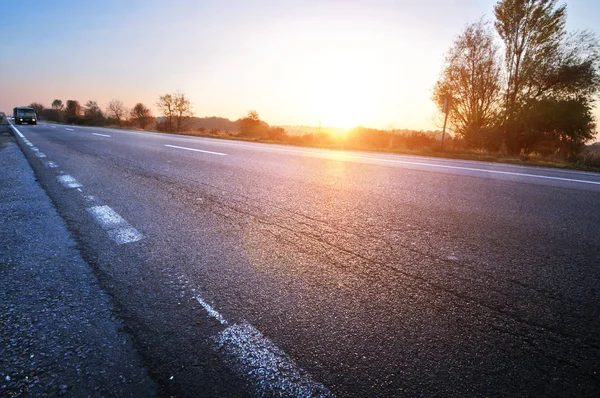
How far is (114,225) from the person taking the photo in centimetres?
227

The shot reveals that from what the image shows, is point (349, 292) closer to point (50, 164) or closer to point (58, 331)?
point (58, 331)

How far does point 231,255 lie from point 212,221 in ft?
2.28

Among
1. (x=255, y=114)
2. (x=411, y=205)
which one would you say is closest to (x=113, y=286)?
(x=411, y=205)

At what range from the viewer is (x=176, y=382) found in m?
0.93

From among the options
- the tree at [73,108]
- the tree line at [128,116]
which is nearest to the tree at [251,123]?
the tree line at [128,116]

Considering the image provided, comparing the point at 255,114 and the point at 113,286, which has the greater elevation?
the point at 255,114

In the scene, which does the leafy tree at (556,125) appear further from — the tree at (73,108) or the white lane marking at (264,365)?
the tree at (73,108)

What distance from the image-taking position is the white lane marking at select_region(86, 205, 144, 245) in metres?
2.03

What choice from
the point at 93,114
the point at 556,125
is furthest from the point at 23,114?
the point at 556,125

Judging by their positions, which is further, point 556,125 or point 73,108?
point 73,108

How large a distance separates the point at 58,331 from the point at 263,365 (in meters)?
0.83

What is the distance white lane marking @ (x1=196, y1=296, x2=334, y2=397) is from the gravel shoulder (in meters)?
0.26

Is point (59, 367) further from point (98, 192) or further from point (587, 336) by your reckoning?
point (98, 192)

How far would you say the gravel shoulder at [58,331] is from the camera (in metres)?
0.92
